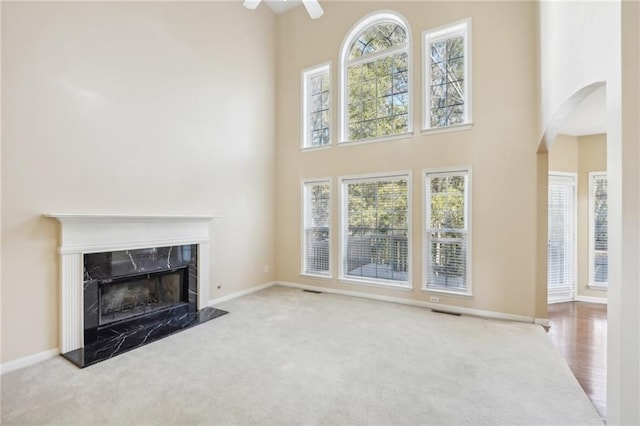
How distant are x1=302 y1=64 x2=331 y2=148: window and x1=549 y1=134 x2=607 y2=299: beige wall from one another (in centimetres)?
397

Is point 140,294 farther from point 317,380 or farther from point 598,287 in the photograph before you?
point 598,287

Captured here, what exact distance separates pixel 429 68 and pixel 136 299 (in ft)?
17.6

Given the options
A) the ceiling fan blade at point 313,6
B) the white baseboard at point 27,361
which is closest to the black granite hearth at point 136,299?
the white baseboard at point 27,361

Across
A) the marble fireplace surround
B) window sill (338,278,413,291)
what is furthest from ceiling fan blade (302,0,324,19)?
window sill (338,278,413,291)

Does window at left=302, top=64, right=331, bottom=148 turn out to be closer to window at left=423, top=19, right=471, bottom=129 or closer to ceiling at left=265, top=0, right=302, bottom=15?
ceiling at left=265, top=0, right=302, bottom=15

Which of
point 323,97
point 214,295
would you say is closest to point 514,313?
point 214,295

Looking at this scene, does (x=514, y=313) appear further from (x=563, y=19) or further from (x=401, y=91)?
(x=401, y=91)

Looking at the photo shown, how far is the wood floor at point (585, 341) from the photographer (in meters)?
2.51

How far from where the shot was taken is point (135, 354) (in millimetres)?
3000

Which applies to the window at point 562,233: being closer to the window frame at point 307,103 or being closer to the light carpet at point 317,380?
the light carpet at point 317,380

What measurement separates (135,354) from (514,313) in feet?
14.9

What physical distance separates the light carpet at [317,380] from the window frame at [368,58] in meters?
3.01

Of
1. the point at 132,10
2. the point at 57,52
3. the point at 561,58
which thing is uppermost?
the point at 132,10

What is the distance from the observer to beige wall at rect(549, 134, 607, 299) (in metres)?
5.12
